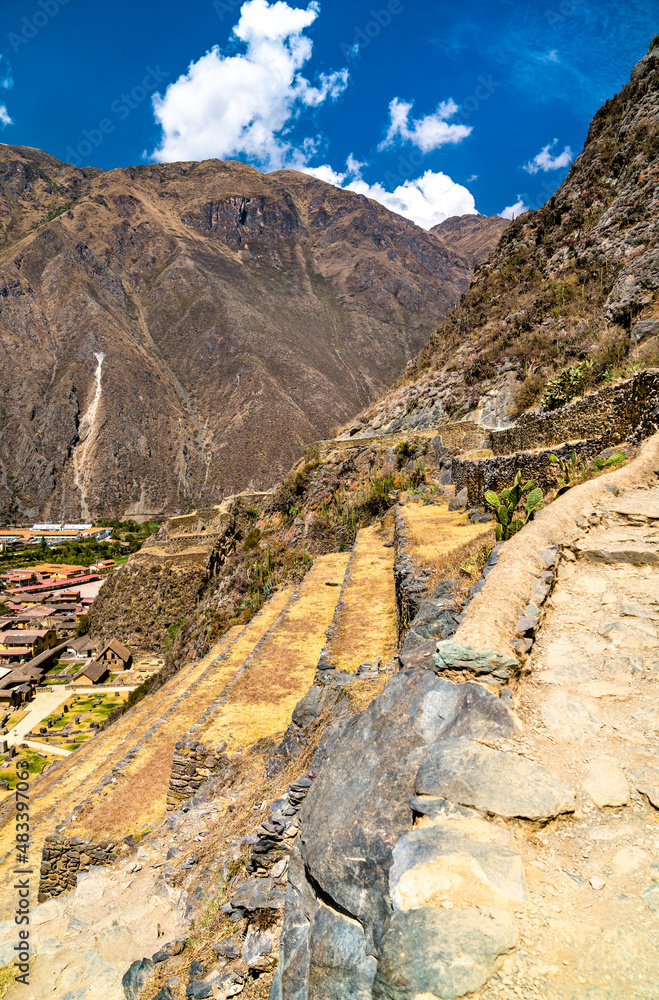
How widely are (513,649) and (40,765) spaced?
21.3 m

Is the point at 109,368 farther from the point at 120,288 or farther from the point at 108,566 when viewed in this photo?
the point at 108,566

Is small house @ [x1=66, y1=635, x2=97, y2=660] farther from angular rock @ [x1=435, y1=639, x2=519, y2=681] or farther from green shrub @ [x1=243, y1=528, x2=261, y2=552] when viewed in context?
angular rock @ [x1=435, y1=639, x2=519, y2=681]

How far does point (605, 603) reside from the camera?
4.24 metres

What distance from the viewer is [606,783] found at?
2447mm

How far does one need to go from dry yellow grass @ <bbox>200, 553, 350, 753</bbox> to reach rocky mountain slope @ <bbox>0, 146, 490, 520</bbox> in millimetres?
84279

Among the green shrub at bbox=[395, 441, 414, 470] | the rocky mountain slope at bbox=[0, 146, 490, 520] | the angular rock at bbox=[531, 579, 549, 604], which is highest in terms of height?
the rocky mountain slope at bbox=[0, 146, 490, 520]

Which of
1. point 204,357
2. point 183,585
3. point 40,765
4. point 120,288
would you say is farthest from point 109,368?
point 40,765

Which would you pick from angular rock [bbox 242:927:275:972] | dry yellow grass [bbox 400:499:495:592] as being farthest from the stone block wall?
dry yellow grass [bbox 400:499:495:592]

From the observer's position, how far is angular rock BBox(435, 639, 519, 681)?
130 inches

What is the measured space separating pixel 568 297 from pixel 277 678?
66.8 feet

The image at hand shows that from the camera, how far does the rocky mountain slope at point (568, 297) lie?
15.3 m

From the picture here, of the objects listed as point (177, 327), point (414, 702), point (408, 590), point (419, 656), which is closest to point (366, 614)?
point (408, 590)

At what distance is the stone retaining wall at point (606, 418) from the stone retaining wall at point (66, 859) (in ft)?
34.4
